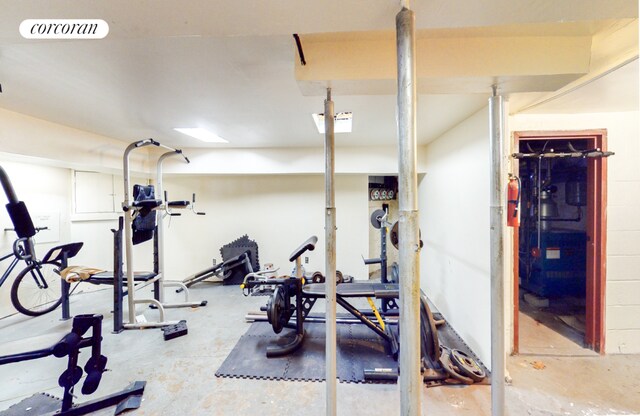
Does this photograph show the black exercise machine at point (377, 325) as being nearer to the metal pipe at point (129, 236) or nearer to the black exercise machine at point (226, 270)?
the metal pipe at point (129, 236)

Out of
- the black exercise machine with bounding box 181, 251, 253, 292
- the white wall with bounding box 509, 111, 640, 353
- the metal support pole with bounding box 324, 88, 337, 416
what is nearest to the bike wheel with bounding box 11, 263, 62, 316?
the black exercise machine with bounding box 181, 251, 253, 292

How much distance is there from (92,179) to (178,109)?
3.04m

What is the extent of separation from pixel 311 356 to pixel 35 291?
13.5ft

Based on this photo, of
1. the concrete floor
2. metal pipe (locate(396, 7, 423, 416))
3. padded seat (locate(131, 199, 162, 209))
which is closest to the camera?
metal pipe (locate(396, 7, 423, 416))

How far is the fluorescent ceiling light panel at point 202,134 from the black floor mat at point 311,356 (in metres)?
2.57

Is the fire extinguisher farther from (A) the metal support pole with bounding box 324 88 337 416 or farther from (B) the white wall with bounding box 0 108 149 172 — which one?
(B) the white wall with bounding box 0 108 149 172

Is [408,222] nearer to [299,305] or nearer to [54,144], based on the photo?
[299,305]

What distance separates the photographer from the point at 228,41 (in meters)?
1.36

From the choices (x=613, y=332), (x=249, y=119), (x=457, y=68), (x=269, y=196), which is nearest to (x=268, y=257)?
(x=269, y=196)

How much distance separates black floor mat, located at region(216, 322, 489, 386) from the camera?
209cm

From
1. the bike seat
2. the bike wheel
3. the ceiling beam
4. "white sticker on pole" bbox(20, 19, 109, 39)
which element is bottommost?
the bike wheel

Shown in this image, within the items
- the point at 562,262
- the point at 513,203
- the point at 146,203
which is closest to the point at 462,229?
the point at 513,203

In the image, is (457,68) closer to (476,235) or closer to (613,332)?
(476,235)

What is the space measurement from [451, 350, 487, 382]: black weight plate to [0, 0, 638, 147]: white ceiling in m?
2.24
